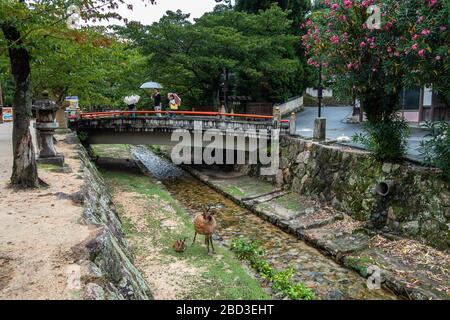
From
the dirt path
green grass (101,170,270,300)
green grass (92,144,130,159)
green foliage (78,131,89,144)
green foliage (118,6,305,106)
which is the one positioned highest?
green foliage (118,6,305,106)

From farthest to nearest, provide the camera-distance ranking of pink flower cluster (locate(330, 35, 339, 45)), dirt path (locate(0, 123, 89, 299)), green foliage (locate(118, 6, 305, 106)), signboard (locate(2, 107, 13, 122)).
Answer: signboard (locate(2, 107, 13, 122))
green foliage (locate(118, 6, 305, 106))
pink flower cluster (locate(330, 35, 339, 45))
dirt path (locate(0, 123, 89, 299))

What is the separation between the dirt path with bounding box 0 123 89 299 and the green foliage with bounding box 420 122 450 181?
1036 centimetres

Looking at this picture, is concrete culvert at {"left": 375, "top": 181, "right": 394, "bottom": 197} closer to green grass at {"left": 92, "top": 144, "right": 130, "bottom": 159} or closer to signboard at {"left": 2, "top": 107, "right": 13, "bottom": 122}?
green grass at {"left": 92, "top": 144, "right": 130, "bottom": 159}

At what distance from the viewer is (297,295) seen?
360 inches

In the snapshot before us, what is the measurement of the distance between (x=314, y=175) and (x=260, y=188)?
378 centimetres

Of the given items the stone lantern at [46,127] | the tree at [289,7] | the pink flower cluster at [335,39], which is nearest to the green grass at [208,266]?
the stone lantern at [46,127]

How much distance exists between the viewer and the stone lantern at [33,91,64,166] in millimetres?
13547

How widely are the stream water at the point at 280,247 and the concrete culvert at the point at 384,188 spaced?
350 cm

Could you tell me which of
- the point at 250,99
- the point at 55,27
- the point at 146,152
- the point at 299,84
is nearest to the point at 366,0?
the point at 55,27

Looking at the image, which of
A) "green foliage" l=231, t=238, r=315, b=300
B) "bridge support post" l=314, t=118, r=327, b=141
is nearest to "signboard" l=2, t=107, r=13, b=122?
"bridge support post" l=314, t=118, r=327, b=141

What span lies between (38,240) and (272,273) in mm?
6367

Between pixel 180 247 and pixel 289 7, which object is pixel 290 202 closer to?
pixel 180 247

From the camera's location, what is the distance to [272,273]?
1046 cm

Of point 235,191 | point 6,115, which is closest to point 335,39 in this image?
point 235,191
